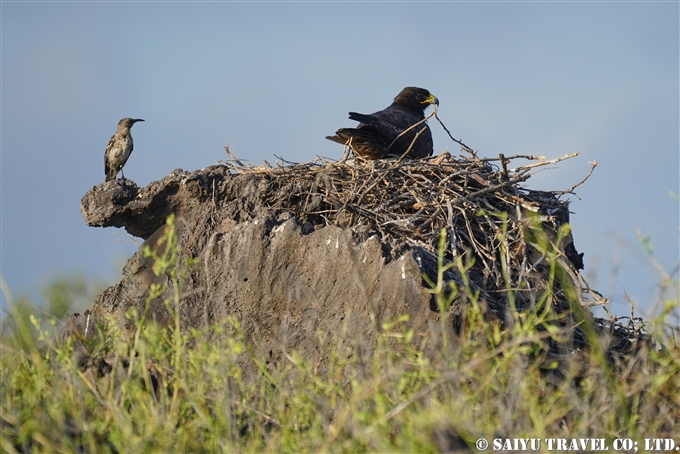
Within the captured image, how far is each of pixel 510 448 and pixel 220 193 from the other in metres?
4.55

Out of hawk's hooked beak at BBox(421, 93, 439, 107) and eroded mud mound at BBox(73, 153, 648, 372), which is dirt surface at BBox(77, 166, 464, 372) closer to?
eroded mud mound at BBox(73, 153, 648, 372)

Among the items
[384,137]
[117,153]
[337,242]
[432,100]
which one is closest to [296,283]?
[337,242]

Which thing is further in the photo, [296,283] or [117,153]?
[117,153]

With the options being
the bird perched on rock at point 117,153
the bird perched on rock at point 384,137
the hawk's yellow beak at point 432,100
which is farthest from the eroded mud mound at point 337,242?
the bird perched on rock at point 117,153

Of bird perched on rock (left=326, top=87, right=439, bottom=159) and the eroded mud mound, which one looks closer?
the eroded mud mound

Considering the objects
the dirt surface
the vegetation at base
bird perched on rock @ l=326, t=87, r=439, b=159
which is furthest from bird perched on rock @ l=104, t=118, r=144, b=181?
the vegetation at base

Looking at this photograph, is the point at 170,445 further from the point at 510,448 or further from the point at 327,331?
the point at 327,331

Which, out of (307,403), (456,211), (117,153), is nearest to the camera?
(307,403)

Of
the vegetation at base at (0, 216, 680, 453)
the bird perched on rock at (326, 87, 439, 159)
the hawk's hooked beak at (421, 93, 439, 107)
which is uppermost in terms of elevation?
the hawk's hooked beak at (421, 93, 439, 107)

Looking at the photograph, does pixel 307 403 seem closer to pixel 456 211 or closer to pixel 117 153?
pixel 456 211

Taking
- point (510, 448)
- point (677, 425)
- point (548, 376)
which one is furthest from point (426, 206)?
point (510, 448)

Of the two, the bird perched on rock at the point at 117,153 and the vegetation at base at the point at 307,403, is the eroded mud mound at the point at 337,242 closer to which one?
the vegetation at base at the point at 307,403

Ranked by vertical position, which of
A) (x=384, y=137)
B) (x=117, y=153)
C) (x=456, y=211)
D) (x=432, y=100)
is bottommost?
(x=456, y=211)

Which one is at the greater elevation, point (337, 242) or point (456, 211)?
point (456, 211)
